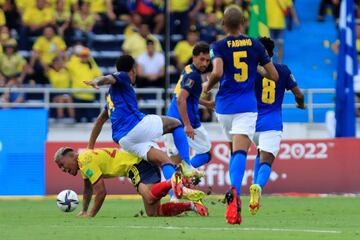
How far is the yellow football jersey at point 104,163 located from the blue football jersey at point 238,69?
1.91m

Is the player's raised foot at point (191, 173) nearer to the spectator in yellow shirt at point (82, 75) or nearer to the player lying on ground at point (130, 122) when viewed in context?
the player lying on ground at point (130, 122)

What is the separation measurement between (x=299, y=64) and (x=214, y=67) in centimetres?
1664

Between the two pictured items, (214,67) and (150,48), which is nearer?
(214,67)

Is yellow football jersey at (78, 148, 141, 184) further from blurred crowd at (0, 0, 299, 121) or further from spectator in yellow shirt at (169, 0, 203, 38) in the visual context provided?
spectator in yellow shirt at (169, 0, 203, 38)

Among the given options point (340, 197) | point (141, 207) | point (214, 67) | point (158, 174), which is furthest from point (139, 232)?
point (340, 197)

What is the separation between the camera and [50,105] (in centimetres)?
2466

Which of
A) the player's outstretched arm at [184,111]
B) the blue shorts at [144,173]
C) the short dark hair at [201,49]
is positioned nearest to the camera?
the blue shorts at [144,173]

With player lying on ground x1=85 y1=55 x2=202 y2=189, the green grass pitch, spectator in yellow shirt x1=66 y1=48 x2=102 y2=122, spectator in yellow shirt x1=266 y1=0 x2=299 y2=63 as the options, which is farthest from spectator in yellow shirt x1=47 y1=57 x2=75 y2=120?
player lying on ground x1=85 y1=55 x2=202 y2=189

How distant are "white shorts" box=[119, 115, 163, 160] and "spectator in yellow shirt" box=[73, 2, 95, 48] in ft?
41.3

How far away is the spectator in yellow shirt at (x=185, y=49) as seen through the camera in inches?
1078

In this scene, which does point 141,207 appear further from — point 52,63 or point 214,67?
point 52,63

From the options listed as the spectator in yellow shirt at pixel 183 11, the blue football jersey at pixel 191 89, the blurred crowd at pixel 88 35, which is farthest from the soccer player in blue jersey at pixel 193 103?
the spectator in yellow shirt at pixel 183 11

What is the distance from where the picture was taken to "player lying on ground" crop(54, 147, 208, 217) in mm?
15070

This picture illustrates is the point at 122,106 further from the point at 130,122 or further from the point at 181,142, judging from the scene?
the point at 181,142
